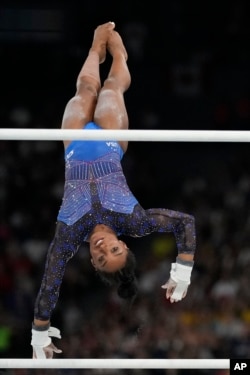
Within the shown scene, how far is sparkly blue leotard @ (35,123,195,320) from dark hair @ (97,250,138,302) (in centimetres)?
13

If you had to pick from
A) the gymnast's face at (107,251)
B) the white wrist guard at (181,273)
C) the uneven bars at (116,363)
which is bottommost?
the uneven bars at (116,363)

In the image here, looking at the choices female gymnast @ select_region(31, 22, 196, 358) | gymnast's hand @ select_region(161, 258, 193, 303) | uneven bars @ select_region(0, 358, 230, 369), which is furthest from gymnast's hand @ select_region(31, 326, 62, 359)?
gymnast's hand @ select_region(161, 258, 193, 303)

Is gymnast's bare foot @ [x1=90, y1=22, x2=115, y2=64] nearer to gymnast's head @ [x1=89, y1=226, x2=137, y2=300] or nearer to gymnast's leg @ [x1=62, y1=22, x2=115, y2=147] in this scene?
gymnast's leg @ [x1=62, y1=22, x2=115, y2=147]

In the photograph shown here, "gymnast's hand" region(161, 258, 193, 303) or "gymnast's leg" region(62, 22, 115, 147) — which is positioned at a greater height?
"gymnast's leg" region(62, 22, 115, 147)

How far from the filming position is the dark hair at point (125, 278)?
363cm

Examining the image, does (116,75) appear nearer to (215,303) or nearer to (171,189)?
(215,303)

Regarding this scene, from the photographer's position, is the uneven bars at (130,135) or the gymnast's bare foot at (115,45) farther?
the gymnast's bare foot at (115,45)

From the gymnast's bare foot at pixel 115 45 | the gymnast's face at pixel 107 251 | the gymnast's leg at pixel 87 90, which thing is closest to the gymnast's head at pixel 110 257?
the gymnast's face at pixel 107 251

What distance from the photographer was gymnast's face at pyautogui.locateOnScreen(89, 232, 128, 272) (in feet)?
11.7

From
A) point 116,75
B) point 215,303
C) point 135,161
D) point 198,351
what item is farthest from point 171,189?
point 116,75

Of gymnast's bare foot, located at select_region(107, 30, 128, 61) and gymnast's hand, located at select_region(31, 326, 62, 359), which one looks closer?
gymnast's hand, located at select_region(31, 326, 62, 359)

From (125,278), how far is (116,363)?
0.45m

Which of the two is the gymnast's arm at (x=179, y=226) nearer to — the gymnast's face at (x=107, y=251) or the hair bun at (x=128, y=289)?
the gymnast's face at (x=107, y=251)

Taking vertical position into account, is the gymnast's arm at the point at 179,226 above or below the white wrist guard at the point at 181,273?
above
